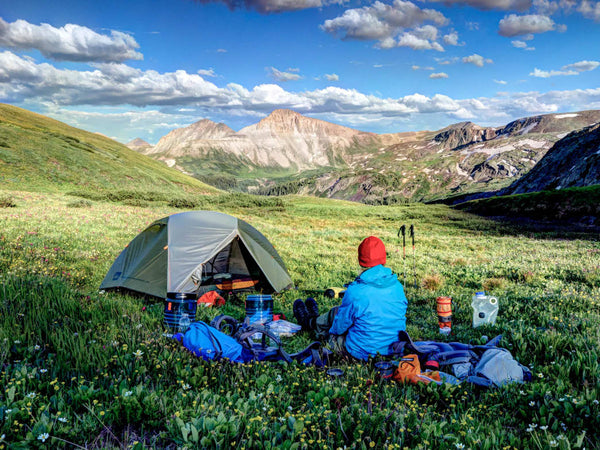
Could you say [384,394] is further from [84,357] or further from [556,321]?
[556,321]

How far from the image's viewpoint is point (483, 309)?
26.7 feet

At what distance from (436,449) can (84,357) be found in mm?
4526

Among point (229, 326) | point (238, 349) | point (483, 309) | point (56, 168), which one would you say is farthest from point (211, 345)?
point (56, 168)

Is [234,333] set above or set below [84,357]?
below

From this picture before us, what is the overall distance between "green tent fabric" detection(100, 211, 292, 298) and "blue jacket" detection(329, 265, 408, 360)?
5358 mm

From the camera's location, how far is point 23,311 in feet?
21.3

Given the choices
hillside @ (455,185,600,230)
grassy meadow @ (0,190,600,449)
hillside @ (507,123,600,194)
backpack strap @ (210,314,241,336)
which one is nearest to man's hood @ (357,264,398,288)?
grassy meadow @ (0,190,600,449)

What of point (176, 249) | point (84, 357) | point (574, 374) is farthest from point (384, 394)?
point (176, 249)

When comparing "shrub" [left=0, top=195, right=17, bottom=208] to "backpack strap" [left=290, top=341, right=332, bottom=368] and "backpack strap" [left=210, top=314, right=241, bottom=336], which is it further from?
"backpack strap" [left=290, top=341, right=332, bottom=368]

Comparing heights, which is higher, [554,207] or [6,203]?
[6,203]

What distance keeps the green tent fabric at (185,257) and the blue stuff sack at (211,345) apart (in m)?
3.93

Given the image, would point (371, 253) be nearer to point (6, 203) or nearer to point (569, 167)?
point (6, 203)

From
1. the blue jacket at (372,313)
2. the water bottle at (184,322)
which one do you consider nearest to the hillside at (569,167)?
the blue jacket at (372,313)

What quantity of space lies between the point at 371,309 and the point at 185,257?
6.17 m
